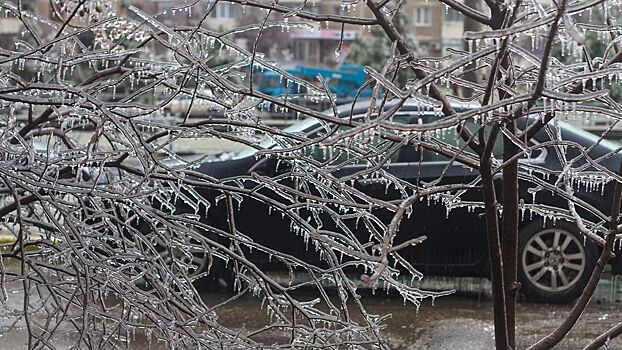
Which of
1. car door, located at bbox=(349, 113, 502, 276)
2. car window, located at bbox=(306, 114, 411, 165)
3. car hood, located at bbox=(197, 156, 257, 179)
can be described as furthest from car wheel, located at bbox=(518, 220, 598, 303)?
car hood, located at bbox=(197, 156, 257, 179)

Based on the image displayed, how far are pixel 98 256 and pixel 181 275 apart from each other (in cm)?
39

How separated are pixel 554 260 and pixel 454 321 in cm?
98

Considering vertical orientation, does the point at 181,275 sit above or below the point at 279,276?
above

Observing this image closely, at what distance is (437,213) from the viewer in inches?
311

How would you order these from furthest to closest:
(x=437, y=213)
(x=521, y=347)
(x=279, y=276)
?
(x=279, y=276)
(x=437, y=213)
(x=521, y=347)

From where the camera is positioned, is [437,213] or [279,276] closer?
[437,213]

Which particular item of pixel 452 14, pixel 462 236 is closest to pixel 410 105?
pixel 462 236

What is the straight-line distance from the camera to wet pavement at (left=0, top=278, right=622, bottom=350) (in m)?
6.97

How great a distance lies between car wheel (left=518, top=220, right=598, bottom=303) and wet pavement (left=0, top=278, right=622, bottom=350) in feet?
0.47

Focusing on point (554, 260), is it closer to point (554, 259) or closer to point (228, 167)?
point (554, 259)

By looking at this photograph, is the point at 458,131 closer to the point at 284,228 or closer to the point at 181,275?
the point at 181,275

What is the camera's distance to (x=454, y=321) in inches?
302

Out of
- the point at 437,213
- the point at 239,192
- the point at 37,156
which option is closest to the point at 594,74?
the point at 239,192

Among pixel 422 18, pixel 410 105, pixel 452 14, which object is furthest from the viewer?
pixel 422 18
